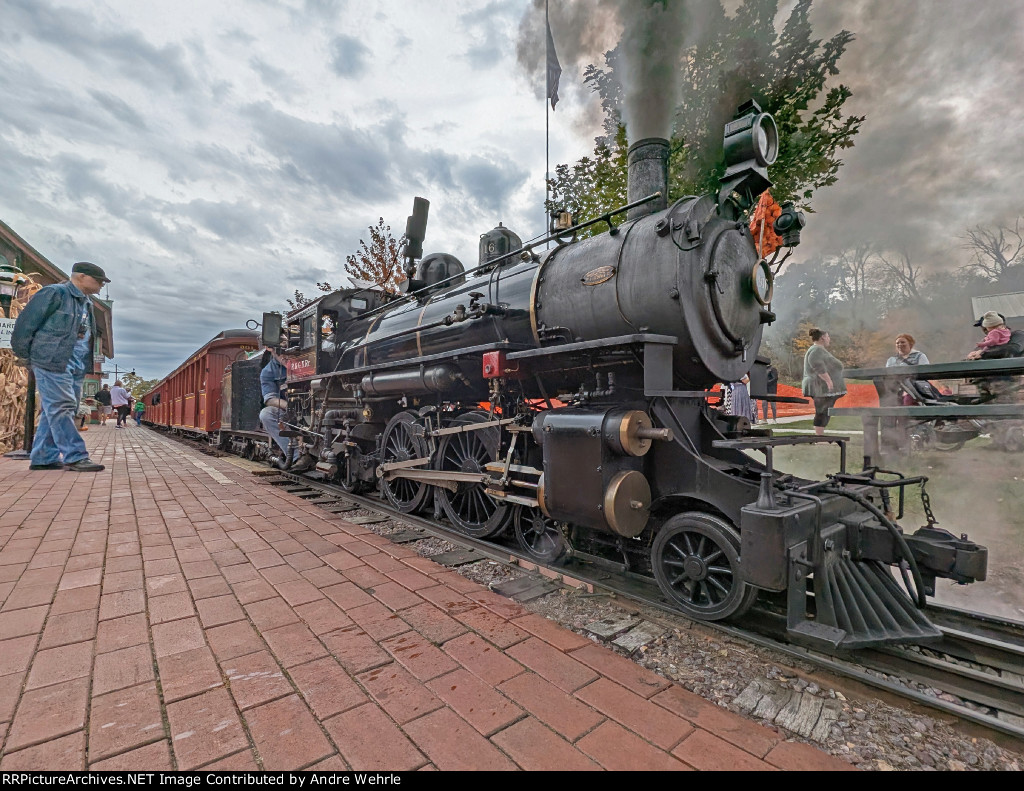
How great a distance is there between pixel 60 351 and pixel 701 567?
26.5 ft

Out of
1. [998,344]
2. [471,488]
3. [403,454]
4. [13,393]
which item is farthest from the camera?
[13,393]

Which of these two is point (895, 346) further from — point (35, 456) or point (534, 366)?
point (35, 456)

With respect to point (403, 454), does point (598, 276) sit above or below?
above

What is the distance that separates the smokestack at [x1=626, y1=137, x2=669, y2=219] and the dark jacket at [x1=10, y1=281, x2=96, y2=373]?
24.0 ft

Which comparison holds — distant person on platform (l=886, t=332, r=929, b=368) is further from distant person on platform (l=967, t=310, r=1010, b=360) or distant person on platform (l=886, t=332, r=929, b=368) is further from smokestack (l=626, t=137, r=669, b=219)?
smokestack (l=626, t=137, r=669, b=219)

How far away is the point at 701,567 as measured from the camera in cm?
239

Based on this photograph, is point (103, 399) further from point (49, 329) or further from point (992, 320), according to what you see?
point (992, 320)

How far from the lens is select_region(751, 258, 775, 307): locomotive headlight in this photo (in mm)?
3143

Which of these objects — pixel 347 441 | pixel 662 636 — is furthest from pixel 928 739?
pixel 347 441

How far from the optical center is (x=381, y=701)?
5.38 ft

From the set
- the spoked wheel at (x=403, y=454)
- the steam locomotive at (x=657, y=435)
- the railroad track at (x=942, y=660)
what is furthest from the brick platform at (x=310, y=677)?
the spoked wheel at (x=403, y=454)

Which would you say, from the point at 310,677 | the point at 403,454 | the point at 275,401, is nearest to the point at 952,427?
the point at 403,454
